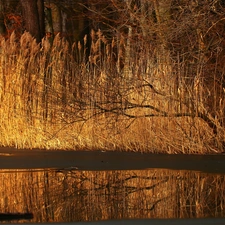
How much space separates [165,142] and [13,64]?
127 inches

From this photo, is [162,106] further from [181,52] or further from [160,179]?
[160,179]

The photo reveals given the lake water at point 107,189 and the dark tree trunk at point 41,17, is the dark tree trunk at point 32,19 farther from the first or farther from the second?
the lake water at point 107,189

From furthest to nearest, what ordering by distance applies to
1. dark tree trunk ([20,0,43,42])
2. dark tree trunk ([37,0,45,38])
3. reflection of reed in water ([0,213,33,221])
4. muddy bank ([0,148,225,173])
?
dark tree trunk ([37,0,45,38]) → dark tree trunk ([20,0,43,42]) → muddy bank ([0,148,225,173]) → reflection of reed in water ([0,213,33,221])

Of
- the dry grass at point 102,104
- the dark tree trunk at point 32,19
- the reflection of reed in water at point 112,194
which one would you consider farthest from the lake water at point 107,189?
the dark tree trunk at point 32,19

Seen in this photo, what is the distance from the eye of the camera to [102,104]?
1248 centimetres

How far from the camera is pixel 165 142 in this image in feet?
38.7

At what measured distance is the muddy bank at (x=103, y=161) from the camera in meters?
10.5

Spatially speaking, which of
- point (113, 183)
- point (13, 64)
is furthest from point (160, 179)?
point (13, 64)

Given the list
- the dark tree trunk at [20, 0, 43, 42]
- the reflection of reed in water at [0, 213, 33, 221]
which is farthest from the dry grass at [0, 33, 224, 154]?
the dark tree trunk at [20, 0, 43, 42]

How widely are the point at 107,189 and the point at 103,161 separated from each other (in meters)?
2.15

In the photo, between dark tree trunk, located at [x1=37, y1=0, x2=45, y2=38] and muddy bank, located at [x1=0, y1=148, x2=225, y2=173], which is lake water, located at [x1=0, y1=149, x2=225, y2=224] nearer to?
muddy bank, located at [x1=0, y1=148, x2=225, y2=173]

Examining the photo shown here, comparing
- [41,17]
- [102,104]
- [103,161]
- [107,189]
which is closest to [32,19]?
[41,17]

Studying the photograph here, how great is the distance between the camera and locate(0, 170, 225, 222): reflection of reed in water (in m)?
7.62

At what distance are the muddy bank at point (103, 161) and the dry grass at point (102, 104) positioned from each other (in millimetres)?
436
